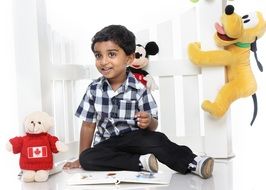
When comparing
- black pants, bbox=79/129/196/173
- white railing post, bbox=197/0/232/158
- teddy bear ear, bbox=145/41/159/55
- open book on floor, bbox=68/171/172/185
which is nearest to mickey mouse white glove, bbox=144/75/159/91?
teddy bear ear, bbox=145/41/159/55

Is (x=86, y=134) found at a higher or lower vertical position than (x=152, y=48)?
lower

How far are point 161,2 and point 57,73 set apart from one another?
626 mm

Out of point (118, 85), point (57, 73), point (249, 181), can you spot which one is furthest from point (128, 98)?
point (249, 181)

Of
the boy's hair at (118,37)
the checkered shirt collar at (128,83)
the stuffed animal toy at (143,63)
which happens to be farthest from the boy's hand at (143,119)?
the stuffed animal toy at (143,63)

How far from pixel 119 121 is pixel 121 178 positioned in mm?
335

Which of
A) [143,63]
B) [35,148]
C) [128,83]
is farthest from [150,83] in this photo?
[35,148]

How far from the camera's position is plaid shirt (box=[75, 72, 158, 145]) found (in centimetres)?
176

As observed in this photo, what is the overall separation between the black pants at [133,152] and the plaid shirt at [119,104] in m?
0.05

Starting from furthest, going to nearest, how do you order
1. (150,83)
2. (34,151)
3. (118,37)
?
(150,83), (118,37), (34,151)

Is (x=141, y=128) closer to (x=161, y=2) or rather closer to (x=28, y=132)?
(x=28, y=132)

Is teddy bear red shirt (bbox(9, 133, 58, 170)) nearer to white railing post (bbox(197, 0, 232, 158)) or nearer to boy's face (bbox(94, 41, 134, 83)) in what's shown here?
boy's face (bbox(94, 41, 134, 83))

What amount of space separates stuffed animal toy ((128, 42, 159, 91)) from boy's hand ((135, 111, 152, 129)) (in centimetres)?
37

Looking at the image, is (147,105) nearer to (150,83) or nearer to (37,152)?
(150,83)

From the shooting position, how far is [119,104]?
5.77 feet
